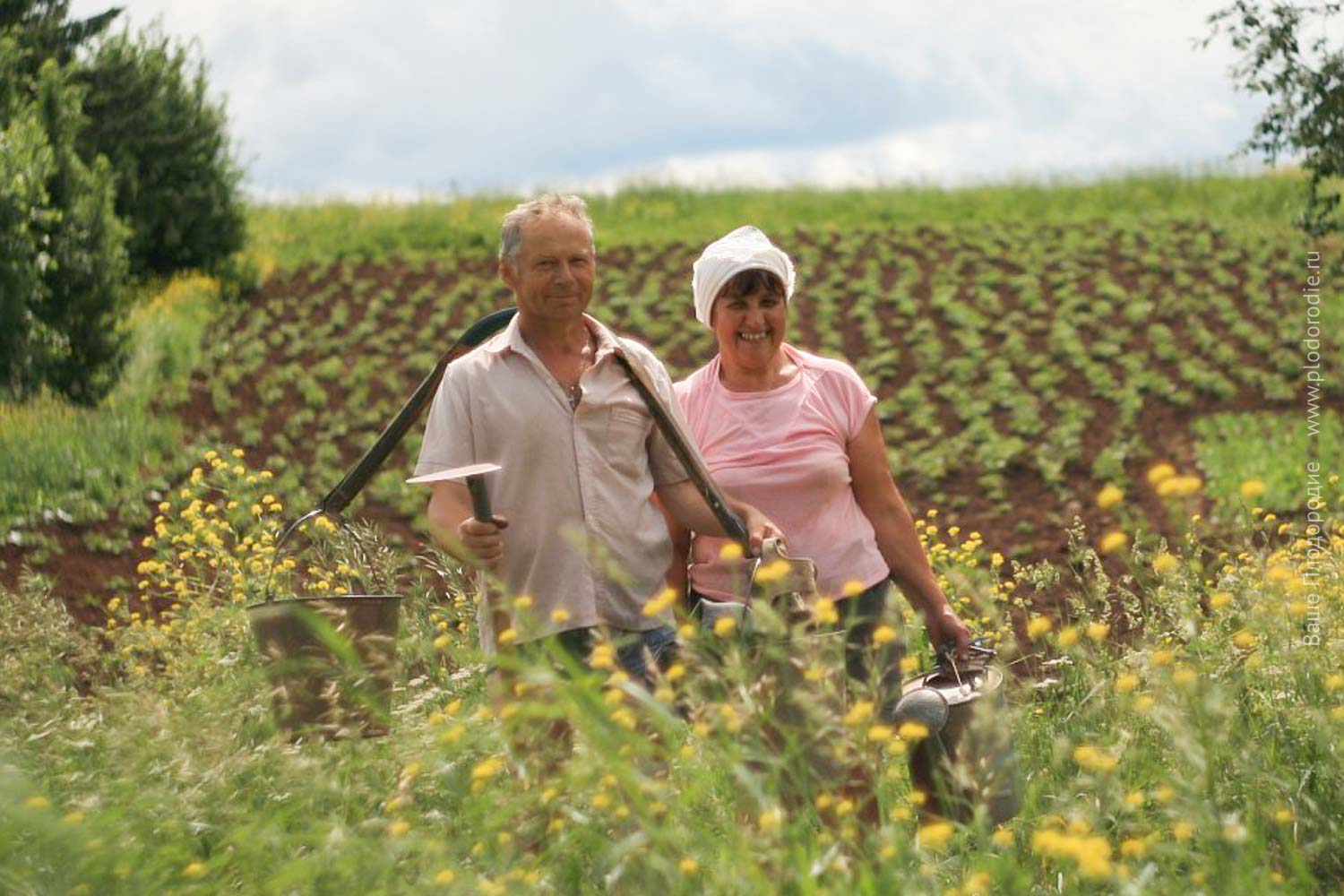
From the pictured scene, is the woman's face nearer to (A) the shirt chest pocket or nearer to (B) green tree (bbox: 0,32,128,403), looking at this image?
(A) the shirt chest pocket

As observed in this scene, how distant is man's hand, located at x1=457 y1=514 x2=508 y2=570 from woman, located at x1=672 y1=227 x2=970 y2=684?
0.67 meters

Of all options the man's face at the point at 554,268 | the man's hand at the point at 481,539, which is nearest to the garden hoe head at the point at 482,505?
the man's hand at the point at 481,539

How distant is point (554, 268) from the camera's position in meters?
3.80

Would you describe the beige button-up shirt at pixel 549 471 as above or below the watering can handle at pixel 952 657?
above

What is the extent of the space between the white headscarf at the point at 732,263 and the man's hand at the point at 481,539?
30.5 inches

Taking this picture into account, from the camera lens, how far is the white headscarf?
4051 mm

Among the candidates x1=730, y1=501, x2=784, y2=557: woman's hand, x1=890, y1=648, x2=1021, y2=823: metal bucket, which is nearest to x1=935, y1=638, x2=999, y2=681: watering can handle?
x1=890, y1=648, x2=1021, y2=823: metal bucket

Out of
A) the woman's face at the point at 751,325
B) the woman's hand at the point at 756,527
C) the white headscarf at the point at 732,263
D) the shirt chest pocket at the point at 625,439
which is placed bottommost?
the woman's hand at the point at 756,527

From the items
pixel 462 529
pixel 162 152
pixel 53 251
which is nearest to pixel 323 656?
pixel 462 529

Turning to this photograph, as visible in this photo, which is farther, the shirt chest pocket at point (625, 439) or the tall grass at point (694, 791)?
the shirt chest pocket at point (625, 439)

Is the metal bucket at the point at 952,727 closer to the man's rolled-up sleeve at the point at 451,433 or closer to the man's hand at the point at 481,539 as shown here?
the man's hand at the point at 481,539

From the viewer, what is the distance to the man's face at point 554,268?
12.4ft

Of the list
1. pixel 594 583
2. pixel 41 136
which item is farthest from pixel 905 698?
pixel 41 136

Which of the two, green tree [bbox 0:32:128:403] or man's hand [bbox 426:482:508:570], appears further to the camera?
green tree [bbox 0:32:128:403]
